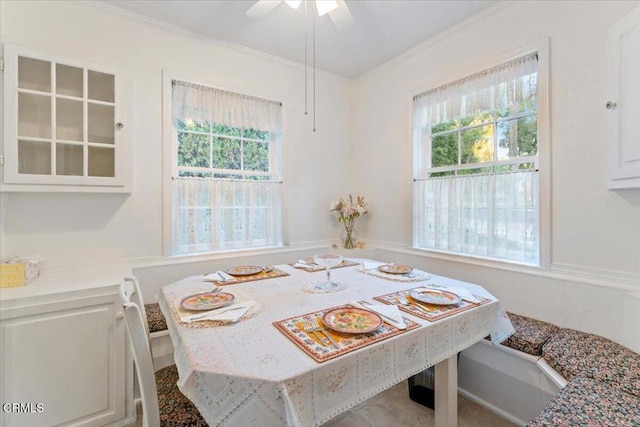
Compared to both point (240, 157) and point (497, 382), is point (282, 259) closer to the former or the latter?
point (240, 157)

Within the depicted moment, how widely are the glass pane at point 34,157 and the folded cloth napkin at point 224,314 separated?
1.48 m

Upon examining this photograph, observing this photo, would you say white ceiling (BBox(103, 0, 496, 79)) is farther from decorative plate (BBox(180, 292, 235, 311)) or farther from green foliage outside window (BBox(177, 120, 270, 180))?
decorative plate (BBox(180, 292, 235, 311))

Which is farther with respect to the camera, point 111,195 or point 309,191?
point 309,191

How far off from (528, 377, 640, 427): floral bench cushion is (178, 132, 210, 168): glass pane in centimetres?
267

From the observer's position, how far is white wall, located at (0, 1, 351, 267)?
74.3 inches

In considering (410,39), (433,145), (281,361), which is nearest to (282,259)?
(433,145)

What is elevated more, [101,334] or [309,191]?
[309,191]

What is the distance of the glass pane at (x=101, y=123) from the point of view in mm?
1915

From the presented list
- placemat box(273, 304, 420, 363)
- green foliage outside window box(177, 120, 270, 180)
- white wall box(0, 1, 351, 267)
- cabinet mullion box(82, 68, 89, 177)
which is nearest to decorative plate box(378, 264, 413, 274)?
placemat box(273, 304, 420, 363)

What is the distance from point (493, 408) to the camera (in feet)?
6.17

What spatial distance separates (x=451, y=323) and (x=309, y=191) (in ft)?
7.13

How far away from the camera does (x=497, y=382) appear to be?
1.86 metres

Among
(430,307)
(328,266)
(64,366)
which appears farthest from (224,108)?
(430,307)

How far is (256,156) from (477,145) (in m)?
1.99
